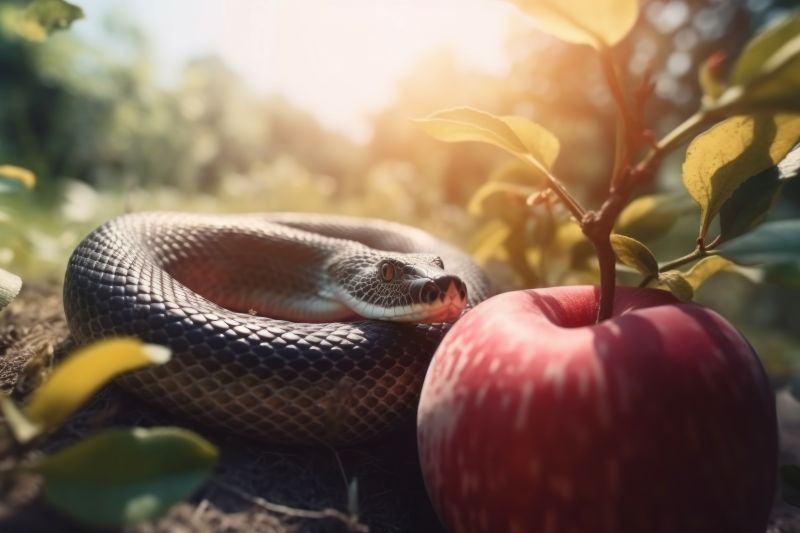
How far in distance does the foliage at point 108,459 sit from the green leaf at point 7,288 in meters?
0.47

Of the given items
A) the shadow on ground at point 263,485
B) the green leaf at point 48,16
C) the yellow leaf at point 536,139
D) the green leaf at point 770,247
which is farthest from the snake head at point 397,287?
the green leaf at point 48,16

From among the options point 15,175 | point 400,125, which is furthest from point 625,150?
point 400,125

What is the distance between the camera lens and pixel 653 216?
6.87 ft

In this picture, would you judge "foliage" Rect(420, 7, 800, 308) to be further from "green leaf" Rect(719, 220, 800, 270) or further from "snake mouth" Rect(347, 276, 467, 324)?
"snake mouth" Rect(347, 276, 467, 324)

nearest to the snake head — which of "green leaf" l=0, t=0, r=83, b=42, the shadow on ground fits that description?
the shadow on ground

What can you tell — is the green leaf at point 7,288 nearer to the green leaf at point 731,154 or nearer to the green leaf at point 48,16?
the green leaf at point 48,16

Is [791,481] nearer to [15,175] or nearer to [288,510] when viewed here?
[288,510]

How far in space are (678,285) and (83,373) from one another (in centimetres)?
122

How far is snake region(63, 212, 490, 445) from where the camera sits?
5.00 feet

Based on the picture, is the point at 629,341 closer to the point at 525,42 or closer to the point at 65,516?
the point at 65,516

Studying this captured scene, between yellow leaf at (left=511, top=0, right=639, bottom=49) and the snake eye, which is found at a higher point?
yellow leaf at (left=511, top=0, right=639, bottom=49)

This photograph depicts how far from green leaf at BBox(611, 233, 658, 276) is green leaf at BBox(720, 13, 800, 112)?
0.47 metres

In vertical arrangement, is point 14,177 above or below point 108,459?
above

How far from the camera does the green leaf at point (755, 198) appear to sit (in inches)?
53.7
